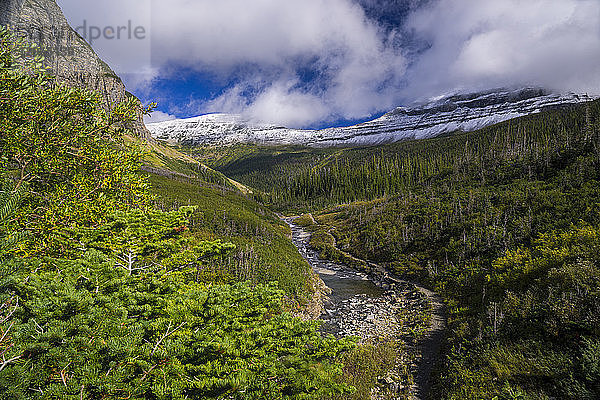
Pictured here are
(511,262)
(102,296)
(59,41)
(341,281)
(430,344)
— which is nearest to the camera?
(102,296)

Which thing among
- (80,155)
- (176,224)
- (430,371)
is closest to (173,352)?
(176,224)

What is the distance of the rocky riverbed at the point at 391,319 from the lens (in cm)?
1376

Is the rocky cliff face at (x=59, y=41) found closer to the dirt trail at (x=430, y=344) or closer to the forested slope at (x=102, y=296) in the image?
the dirt trail at (x=430, y=344)

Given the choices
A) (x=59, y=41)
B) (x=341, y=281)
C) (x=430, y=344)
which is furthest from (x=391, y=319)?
(x=59, y=41)

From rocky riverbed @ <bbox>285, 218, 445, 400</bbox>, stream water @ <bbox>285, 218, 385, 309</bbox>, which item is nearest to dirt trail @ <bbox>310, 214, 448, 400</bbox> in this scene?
rocky riverbed @ <bbox>285, 218, 445, 400</bbox>

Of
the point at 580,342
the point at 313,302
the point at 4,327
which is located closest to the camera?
the point at 4,327

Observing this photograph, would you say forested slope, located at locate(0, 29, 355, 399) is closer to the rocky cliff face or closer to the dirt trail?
the dirt trail

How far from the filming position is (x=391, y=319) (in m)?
21.2

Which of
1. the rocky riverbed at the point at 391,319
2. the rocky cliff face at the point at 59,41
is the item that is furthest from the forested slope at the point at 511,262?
the rocky cliff face at the point at 59,41

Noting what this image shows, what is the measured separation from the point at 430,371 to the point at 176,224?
50.0 ft

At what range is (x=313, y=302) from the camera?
77.2 ft

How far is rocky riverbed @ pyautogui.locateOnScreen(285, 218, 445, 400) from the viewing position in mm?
13756

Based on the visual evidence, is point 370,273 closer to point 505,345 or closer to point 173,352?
point 505,345

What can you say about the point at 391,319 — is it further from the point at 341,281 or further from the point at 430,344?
the point at 341,281
